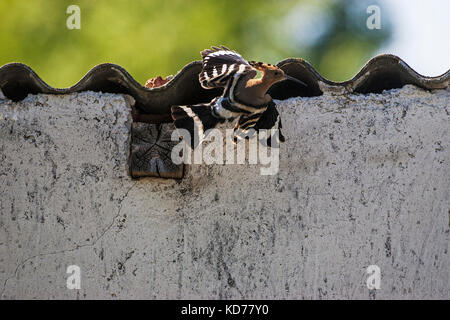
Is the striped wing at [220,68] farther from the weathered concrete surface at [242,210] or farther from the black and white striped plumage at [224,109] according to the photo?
the weathered concrete surface at [242,210]

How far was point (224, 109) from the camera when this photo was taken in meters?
3.88

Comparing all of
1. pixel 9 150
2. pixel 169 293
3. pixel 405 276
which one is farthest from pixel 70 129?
pixel 405 276

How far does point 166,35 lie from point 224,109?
8.08 m

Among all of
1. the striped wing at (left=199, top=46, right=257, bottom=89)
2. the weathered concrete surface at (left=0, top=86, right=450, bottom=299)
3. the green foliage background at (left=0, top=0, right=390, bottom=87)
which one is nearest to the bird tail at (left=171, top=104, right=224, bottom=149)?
the striped wing at (left=199, top=46, right=257, bottom=89)

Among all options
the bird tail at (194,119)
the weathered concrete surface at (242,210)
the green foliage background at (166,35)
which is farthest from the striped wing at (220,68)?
the green foliage background at (166,35)

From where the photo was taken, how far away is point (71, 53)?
37.5ft

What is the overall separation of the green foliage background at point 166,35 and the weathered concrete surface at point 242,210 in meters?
7.03

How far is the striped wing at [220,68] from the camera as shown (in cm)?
390

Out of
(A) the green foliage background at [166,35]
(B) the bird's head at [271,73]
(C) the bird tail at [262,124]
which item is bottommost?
(C) the bird tail at [262,124]

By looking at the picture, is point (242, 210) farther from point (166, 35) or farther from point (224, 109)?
point (166, 35)

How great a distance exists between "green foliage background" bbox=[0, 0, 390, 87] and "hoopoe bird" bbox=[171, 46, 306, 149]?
7.19m

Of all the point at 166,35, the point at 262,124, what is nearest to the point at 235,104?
the point at 262,124

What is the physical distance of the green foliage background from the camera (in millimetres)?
11352

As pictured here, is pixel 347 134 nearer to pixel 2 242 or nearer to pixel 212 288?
pixel 212 288
